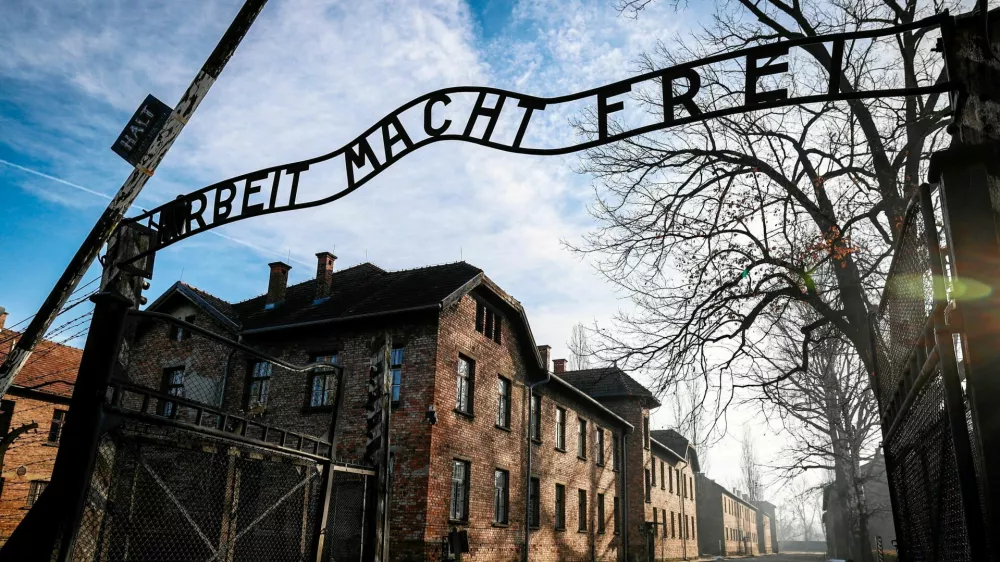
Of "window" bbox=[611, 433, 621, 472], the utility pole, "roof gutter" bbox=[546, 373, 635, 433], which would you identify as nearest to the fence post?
the utility pole

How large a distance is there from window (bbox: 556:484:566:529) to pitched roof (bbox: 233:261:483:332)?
31.7 ft

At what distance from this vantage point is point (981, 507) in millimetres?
2094

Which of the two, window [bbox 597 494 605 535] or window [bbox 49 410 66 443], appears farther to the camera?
window [bbox 597 494 605 535]

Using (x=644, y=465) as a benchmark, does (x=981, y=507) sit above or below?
below

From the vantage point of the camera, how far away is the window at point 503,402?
20.2m

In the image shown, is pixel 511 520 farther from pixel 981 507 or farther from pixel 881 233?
pixel 981 507

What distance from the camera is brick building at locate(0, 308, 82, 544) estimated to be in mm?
21141

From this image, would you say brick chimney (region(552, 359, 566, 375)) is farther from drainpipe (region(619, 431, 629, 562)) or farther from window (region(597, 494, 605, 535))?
window (region(597, 494, 605, 535))

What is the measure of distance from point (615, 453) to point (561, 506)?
7458mm

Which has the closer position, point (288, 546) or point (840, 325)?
point (288, 546)

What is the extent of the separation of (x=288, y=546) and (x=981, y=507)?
5121 millimetres

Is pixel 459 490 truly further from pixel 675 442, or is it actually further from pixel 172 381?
pixel 675 442

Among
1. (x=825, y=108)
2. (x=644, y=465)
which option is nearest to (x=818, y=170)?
(x=825, y=108)

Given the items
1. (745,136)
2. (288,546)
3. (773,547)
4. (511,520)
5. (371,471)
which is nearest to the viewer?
(288,546)
